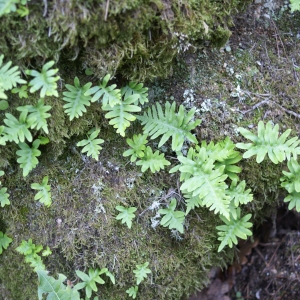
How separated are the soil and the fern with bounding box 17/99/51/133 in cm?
163

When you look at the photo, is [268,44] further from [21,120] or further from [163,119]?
[21,120]

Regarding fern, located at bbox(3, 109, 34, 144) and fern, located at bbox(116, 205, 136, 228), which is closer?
fern, located at bbox(3, 109, 34, 144)

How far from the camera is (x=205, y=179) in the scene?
2641 millimetres

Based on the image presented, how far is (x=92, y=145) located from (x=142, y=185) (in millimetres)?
555

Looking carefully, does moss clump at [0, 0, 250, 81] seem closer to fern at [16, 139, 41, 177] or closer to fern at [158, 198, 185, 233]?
fern at [16, 139, 41, 177]

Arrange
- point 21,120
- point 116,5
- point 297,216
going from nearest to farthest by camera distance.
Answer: point 116,5 < point 21,120 < point 297,216

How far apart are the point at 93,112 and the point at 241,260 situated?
2.73 m

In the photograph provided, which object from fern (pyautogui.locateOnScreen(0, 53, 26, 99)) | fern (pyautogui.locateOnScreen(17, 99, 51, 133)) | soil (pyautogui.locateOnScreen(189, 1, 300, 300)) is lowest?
soil (pyautogui.locateOnScreen(189, 1, 300, 300))

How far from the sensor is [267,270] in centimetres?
403

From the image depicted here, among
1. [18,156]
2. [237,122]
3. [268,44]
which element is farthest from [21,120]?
[268,44]

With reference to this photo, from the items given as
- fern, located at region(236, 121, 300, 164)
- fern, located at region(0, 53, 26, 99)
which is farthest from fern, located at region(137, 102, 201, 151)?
fern, located at region(0, 53, 26, 99)

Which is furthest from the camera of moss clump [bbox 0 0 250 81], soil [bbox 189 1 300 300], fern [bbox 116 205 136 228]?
soil [bbox 189 1 300 300]

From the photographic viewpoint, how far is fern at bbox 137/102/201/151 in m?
2.75

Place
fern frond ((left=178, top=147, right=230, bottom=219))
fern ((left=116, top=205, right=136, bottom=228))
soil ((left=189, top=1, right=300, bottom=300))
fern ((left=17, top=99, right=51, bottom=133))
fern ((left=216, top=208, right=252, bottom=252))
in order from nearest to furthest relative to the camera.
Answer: fern ((left=17, top=99, right=51, bottom=133))
fern frond ((left=178, top=147, right=230, bottom=219))
fern ((left=116, top=205, right=136, bottom=228))
fern ((left=216, top=208, right=252, bottom=252))
soil ((left=189, top=1, right=300, bottom=300))
